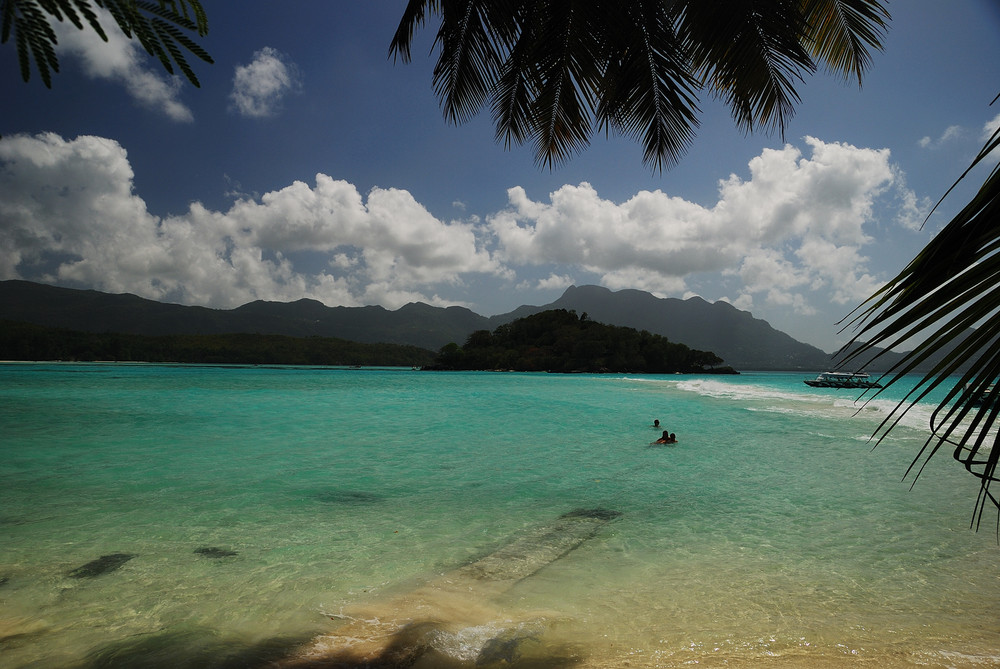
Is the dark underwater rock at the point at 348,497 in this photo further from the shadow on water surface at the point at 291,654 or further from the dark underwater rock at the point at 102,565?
the shadow on water surface at the point at 291,654

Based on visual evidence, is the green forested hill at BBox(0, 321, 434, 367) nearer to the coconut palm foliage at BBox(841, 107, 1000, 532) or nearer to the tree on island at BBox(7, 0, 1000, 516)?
the tree on island at BBox(7, 0, 1000, 516)

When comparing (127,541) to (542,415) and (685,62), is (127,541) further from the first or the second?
(542,415)

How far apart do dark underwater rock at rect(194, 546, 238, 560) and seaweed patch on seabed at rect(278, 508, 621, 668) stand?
78.7 inches

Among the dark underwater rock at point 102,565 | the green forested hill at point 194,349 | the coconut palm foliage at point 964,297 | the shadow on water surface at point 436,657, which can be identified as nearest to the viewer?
the coconut palm foliage at point 964,297

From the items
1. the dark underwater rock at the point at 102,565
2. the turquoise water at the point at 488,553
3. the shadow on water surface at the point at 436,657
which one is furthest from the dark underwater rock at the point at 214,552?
the shadow on water surface at the point at 436,657

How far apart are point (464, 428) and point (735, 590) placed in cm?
1229

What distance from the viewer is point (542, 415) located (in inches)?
803

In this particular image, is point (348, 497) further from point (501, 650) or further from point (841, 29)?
point (841, 29)

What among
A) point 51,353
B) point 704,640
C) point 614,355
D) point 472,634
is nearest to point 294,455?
point 472,634

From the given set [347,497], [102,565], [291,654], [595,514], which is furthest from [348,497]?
[291,654]

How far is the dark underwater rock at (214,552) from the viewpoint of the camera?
5152 mm

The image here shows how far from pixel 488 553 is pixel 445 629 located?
1.72 m

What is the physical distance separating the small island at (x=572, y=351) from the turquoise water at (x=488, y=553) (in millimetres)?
83487

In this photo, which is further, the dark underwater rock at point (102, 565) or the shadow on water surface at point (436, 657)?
the dark underwater rock at point (102, 565)
